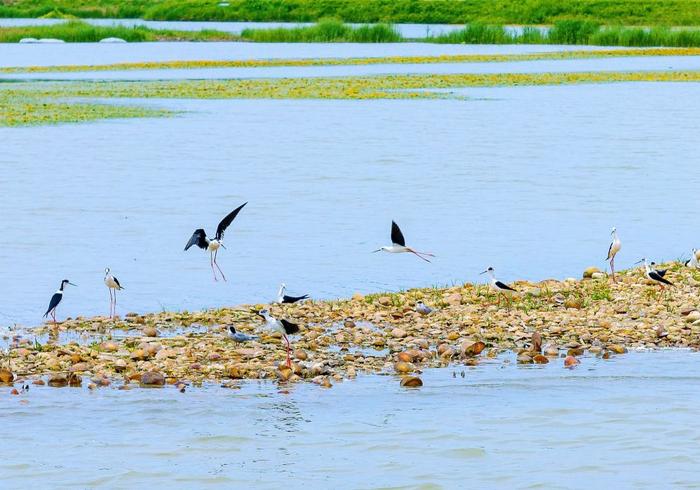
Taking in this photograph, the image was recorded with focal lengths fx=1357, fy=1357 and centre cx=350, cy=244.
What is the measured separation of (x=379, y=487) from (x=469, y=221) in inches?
591

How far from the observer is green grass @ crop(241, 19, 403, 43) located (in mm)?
93875

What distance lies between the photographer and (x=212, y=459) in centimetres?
1195

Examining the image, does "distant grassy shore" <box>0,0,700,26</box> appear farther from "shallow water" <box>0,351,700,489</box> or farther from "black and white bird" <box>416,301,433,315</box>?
"shallow water" <box>0,351,700,489</box>

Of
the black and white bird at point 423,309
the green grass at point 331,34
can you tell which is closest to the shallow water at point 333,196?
the black and white bird at point 423,309

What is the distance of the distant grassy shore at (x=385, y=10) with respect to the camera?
331 ft

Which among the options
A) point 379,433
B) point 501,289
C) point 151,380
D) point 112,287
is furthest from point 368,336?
point 112,287

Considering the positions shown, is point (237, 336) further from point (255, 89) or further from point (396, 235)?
point (255, 89)

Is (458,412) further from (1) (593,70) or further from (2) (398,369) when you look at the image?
(1) (593,70)

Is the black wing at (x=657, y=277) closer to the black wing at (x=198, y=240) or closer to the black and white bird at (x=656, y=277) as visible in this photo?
the black and white bird at (x=656, y=277)

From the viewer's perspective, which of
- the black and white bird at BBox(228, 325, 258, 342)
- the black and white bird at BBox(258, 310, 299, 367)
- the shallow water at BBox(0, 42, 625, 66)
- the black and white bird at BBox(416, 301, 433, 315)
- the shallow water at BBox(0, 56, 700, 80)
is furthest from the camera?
the shallow water at BBox(0, 42, 625, 66)

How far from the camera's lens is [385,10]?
4577 inches

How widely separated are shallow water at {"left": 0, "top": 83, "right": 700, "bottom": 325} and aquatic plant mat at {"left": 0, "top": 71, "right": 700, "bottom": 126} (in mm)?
2727

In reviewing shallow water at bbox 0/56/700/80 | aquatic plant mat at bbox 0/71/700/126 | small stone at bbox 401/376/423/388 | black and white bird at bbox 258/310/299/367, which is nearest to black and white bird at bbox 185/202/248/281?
black and white bird at bbox 258/310/299/367

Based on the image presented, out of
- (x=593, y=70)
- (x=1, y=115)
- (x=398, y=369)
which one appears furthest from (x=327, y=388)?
(x=593, y=70)
